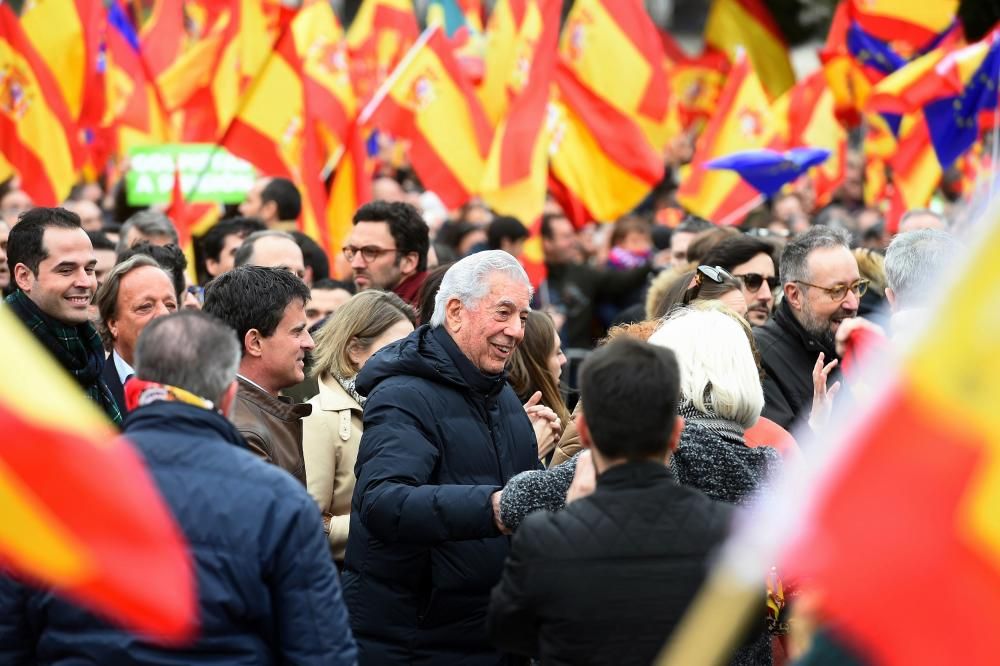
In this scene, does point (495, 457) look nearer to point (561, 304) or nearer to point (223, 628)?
point (223, 628)

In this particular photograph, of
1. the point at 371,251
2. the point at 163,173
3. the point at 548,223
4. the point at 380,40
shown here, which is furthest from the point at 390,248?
the point at 380,40

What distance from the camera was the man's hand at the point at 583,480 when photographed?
12.1 ft

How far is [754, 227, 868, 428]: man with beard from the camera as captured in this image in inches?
249

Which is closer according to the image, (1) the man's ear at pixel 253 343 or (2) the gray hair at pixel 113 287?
(1) the man's ear at pixel 253 343

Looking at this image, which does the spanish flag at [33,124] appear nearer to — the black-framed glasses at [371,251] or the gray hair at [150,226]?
the gray hair at [150,226]

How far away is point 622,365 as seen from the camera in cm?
345

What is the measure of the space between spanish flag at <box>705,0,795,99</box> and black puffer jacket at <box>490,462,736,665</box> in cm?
1985

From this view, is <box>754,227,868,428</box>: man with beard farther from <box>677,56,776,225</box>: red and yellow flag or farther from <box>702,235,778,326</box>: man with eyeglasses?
<box>677,56,776,225</box>: red and yellow flag

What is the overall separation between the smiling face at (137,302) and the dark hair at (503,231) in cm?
433

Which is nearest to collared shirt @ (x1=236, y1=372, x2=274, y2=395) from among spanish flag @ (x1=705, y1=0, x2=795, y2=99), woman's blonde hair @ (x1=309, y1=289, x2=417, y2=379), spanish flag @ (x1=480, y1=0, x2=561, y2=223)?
woman's blonde hair @ (x1=309, y1=289, x2=417, y2=379)

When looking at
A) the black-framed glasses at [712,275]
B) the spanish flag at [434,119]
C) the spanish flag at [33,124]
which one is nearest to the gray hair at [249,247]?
the black-framed glasses at [712,275]

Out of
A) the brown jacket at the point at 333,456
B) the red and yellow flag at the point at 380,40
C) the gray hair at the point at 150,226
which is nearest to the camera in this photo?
the brown jacket at the point at 333,456

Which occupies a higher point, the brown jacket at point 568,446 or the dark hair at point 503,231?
the brown jacket at point 568,446

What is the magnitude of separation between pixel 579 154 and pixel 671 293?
6450 millimetres
